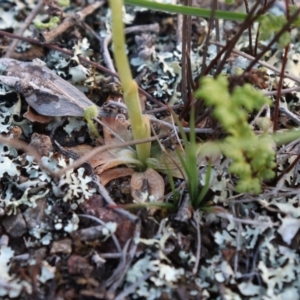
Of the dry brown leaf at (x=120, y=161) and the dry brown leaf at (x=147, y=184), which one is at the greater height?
the dry brown leaf at (x=120, y=161)

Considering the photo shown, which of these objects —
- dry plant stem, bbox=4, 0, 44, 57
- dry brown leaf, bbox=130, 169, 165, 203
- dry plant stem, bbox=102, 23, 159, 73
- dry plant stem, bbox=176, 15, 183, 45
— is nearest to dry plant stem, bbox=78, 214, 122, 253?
dry brown leaf, bbox=130, 169, 165, 203

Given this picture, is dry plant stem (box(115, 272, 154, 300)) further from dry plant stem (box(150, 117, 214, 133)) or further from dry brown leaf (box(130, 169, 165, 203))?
dry plant stem (box(150, 117, 214, 133))

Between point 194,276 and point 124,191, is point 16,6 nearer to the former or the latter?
point 124,191

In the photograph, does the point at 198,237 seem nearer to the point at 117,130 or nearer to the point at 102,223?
the point at 102,223

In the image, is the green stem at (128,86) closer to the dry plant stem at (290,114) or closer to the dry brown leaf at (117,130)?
the dry brown leaf at (117,130)

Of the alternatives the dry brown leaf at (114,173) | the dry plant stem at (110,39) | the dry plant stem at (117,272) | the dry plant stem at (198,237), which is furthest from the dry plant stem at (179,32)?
the dry plant stem at (117,272)

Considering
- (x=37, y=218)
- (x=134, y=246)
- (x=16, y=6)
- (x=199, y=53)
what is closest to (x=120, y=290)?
(x=134, y=246)

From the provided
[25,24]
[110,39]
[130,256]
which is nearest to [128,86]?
[130,256]
